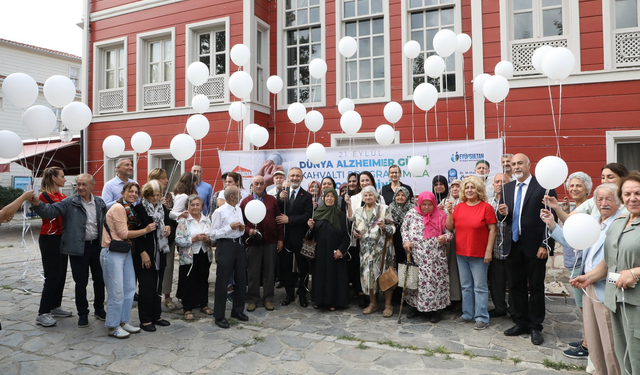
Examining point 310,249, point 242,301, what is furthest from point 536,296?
point 242,301

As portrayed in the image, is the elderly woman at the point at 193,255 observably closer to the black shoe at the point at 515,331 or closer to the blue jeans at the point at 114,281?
the blue jeans at the point at 114,281

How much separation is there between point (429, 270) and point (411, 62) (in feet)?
18.5

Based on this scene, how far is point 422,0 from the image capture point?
8688mm

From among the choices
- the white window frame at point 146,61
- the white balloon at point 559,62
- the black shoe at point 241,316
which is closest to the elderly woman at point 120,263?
the black shoe at point 241,316

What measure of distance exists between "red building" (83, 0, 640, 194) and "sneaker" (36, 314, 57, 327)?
5.45m

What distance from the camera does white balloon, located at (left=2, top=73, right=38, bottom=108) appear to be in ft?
12.9

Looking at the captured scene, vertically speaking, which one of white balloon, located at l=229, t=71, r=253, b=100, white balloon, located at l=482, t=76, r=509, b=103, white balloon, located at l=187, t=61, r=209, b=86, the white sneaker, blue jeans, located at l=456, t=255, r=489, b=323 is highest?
white balloon, located at l=187, t=61, r=209, b=86

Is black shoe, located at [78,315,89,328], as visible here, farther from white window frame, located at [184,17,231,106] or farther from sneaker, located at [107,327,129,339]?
white window frame, located at [184,17,231,106]

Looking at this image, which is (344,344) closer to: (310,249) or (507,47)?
(310,249)

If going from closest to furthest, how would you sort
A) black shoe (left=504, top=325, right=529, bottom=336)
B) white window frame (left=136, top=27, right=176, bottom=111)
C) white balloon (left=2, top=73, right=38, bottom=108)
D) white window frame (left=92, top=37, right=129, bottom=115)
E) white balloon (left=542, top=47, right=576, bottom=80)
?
white balloon (left=2, top=73, right=38, bottom=108) < white balloon (left=542, top=47, right=576, bottom=80) < black shoe (left=504, top=325, right=529, bottom=336) < white window frame (left=136, top=27, right=176, bottom=111) < white window frame (left=92, top=37, right=129, bottom=115)

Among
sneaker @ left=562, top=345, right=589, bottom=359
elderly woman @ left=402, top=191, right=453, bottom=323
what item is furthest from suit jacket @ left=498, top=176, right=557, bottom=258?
sneaker @ left=562, top=345, right=589, bottom=359

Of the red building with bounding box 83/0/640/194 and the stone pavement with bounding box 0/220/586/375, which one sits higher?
the red building with bounding box 83/0/640/194

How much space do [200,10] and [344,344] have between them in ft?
30.2

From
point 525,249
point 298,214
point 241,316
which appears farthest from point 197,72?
point 525,249
